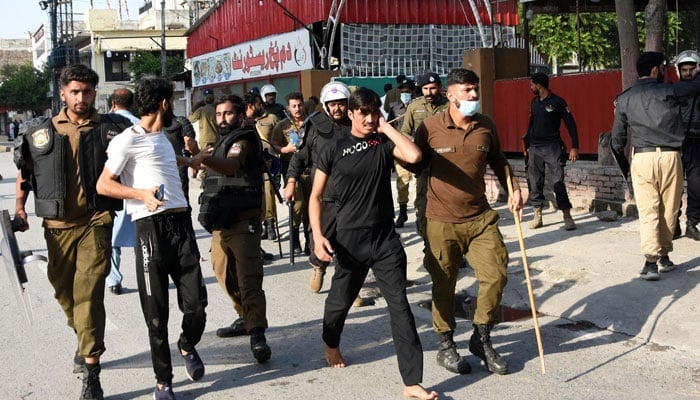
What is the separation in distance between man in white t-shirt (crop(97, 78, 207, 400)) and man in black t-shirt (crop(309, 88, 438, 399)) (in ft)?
2.68

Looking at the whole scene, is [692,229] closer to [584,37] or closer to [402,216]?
[402,216]

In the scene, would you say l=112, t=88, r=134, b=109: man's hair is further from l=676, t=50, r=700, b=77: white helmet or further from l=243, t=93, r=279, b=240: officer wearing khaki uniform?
l=676, t=50, r=700, b=77: white helmet

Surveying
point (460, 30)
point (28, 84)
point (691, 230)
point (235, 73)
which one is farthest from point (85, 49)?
point (691, 230)

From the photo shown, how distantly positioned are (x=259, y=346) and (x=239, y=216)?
37.3 inches

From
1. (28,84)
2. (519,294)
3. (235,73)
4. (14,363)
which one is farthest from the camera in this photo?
(28,84)

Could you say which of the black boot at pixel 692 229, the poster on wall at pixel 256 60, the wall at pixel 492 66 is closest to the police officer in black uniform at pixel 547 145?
the black boot at pixel 692 229

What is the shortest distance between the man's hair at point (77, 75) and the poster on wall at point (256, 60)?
53.4ft

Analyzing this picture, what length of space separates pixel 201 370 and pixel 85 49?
65396 mm

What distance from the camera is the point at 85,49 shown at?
67.8m

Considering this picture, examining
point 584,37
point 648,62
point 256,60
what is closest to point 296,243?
point 648,62

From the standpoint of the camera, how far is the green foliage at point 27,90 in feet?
260

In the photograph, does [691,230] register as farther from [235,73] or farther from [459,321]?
[235,73]

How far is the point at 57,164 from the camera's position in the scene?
594cm

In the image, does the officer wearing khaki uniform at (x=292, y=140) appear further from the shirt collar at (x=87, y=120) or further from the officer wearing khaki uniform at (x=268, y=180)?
the shirt collar at (x=87, y=120)
